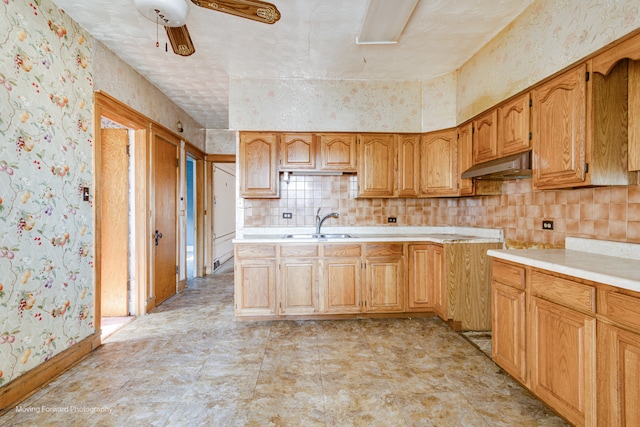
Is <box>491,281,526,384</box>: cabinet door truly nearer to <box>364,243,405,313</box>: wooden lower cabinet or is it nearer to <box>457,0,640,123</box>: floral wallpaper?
<box>364,243,405,313</box>: wooden lower cabinet

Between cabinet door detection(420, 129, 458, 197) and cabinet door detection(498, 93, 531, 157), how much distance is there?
27.7 inches

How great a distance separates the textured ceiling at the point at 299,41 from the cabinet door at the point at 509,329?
2043mm

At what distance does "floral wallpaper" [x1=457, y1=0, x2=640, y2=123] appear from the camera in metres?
1.62

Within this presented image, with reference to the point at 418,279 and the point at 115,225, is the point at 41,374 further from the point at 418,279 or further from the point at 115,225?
the point at 418,279

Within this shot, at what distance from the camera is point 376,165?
3.48 m

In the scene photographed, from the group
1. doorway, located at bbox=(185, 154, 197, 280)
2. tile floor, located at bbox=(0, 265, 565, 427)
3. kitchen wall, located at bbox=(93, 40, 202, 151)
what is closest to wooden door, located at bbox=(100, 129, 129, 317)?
kitchen wall, located at bbox=(93, 40, 202, 151)

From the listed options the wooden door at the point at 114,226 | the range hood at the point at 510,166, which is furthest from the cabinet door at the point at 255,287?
the range hood at the point at 510,166

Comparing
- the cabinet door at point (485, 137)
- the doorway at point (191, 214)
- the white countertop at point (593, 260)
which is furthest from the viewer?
the doorway at point (191, 214)

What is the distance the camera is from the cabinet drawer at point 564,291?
143 centimetres

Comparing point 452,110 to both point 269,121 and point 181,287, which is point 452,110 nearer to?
point 269,121

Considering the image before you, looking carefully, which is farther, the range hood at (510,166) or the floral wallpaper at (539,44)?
the range hood at (510,166)

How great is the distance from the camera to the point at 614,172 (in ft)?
5.80

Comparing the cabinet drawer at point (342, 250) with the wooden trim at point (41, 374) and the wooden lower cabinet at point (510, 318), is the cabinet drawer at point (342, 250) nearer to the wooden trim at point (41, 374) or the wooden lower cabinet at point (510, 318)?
the wooden lower cabinet at point (510, 318)

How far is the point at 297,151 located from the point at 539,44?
2254 mm
